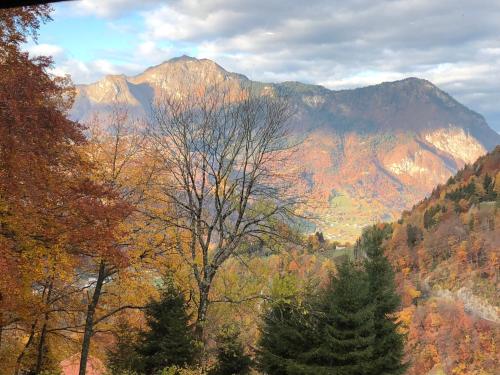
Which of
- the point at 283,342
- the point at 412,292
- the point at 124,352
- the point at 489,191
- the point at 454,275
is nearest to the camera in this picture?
the point at 124,352

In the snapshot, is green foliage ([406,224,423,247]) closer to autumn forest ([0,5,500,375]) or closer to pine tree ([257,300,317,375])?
autumn forest ([0,5,500,375])

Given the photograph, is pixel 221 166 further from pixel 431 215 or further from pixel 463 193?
pixel 463 193

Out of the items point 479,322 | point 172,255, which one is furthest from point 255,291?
point 479,322

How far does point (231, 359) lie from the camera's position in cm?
2341

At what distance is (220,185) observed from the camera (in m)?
21.1

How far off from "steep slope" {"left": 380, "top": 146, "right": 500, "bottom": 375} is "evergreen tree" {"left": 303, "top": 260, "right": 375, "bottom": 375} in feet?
187

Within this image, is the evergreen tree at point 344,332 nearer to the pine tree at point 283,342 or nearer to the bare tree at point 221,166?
the pine tree at point 283,342

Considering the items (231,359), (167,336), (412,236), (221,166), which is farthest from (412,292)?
(221,166)

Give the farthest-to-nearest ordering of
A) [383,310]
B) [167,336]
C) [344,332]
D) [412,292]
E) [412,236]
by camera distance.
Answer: [412,236]
[412,292]
[383,310]
[344,332]
[167,336]

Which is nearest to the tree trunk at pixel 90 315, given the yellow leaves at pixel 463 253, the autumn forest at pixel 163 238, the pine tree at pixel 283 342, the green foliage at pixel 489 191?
the autumn forest at pixel 163 238

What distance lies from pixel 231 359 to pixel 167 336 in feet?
12.3

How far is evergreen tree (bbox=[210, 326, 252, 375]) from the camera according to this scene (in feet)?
73.4

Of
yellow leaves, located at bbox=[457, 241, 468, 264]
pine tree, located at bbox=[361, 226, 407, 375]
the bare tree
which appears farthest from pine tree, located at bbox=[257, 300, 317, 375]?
yellow leaves, located at bbox=[457, 241, 468, 264]

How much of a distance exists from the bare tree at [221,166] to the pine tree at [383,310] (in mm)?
11836
